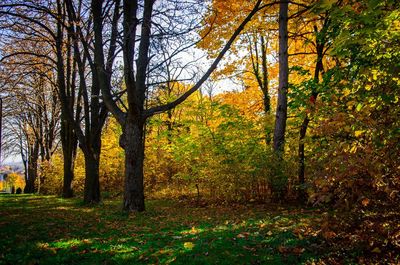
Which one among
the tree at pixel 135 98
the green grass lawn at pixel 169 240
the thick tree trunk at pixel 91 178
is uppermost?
the tree at pixel 135 98

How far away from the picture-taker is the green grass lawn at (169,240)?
4.79 m

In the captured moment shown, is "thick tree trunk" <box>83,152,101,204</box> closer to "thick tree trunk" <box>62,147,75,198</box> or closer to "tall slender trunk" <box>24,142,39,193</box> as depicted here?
"thick tree trunk" <box>62,147,75,198</box>

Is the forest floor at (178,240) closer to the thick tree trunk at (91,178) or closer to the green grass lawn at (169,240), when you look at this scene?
the green grass lawn at (169,240)

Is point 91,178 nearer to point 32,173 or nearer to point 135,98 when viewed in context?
point 135,98

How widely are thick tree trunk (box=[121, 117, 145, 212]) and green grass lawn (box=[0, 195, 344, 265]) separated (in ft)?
2.79

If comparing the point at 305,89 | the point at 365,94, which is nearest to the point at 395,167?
the point at 365,94

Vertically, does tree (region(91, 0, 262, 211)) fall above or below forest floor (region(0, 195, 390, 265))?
above

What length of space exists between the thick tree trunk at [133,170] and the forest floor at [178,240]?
2.85ft

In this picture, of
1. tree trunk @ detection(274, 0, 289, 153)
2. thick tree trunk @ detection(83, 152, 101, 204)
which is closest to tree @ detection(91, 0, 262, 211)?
tree trunk @ detection(274, 0, 289, 153)

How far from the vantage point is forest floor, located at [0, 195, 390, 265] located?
4.68m

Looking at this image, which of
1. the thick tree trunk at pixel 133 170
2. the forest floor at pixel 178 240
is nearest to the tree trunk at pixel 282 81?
A: the forest floor at pixel 178 240

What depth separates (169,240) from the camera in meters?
5.89

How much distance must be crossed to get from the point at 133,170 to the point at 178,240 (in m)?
4.08

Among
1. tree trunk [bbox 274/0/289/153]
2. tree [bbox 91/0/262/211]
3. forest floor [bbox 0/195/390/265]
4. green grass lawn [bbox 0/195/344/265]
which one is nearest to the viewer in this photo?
forest floor [bbox 0/195/390/265]
